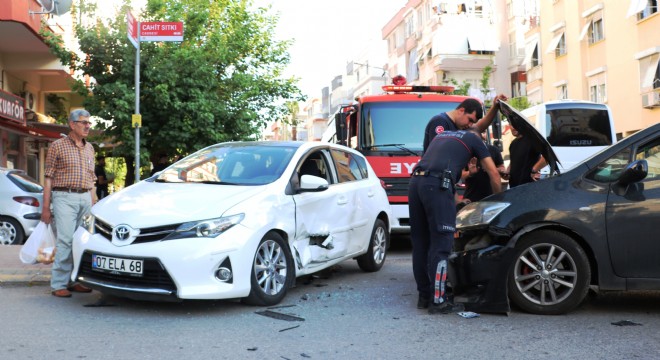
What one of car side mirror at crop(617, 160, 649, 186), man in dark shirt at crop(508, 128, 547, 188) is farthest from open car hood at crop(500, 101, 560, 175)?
car side mirror at crop(617, 160, 649, 186)

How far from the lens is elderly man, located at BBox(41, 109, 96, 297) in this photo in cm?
650

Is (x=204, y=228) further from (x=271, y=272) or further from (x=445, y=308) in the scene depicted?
(x=445, y=308)

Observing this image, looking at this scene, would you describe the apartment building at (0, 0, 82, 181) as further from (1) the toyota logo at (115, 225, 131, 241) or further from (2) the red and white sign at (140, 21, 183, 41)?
(1) the toyota logo at (115, 225, 131, 241)

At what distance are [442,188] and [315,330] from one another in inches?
62.0

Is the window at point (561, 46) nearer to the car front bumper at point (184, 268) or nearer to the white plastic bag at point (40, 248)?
the white plastic bag at point (40, 248)

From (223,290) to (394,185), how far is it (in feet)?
17.6

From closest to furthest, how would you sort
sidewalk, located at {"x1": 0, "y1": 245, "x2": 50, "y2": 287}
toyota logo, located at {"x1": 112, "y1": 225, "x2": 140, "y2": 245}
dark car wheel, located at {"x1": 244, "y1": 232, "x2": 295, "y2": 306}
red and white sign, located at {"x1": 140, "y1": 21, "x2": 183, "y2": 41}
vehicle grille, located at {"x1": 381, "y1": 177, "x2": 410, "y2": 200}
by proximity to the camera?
toyota logo, located at {"x1": 112, "y1": 225, "x2": 140, "y2": 245}
dark car wheel, located at {"x1": 244, "y1": 232, "x2": 295, "y2": 306}
sidewalk, located at {"x1": 0, "y1": 245, "x2": 50, "y2": 287}
vehicle grille, located at {"x1": 381, "y1": 177, "x2": 410, "y2": 200}
red and white sign, located at {"x1": 140, "y1": 21, "x2": 183, "y2": 41}

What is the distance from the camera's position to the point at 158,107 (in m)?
19.4

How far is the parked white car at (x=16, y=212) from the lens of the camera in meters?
11.9

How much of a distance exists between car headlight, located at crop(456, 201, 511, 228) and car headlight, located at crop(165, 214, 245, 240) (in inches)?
80.2

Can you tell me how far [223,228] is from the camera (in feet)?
18.7

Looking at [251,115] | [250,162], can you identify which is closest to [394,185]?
[250,162]

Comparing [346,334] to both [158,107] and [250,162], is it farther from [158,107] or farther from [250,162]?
[158,107]

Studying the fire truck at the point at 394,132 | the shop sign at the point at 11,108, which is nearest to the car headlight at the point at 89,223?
the fire truck at the point at 394,132
